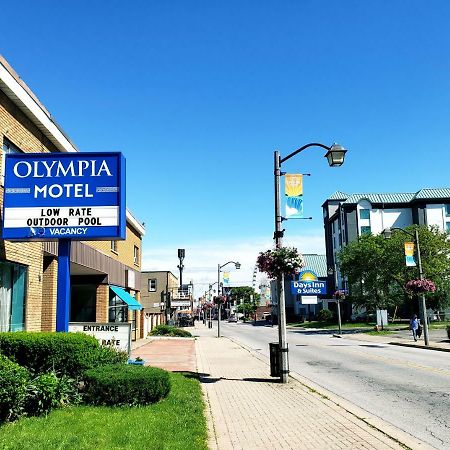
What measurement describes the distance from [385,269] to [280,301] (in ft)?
116

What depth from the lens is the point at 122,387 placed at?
8.90m

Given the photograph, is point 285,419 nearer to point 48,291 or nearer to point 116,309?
point 48,291

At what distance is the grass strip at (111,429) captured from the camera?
21.1ft

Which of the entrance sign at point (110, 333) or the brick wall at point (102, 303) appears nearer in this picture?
the entrance sign at point (110, 333)

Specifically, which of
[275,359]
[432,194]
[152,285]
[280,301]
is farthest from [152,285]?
[280,301]

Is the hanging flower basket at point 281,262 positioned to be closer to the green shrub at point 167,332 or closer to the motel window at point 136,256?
the motel window at point 136,256

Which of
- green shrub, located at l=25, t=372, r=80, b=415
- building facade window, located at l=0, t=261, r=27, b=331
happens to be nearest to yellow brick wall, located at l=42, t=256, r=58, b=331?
building facade window, located at l=0, t=261, r=27, b=331

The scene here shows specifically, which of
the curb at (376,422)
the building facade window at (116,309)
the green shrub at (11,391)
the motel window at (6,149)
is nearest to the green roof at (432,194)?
the building facade window at (116,309)

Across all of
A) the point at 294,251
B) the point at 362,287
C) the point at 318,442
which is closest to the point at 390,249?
the point at 362,287

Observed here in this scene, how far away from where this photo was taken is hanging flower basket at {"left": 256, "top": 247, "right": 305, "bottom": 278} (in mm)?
14219

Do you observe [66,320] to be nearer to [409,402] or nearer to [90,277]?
[409,402]

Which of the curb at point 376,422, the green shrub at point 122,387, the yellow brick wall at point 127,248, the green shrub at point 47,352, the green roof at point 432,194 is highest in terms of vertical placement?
the green roof at point 432,194

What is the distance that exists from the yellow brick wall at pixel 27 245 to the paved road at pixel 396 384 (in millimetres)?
8799

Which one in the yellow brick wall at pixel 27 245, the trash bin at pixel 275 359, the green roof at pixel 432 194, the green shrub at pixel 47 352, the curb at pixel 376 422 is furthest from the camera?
the green roof at pixel 432 194
